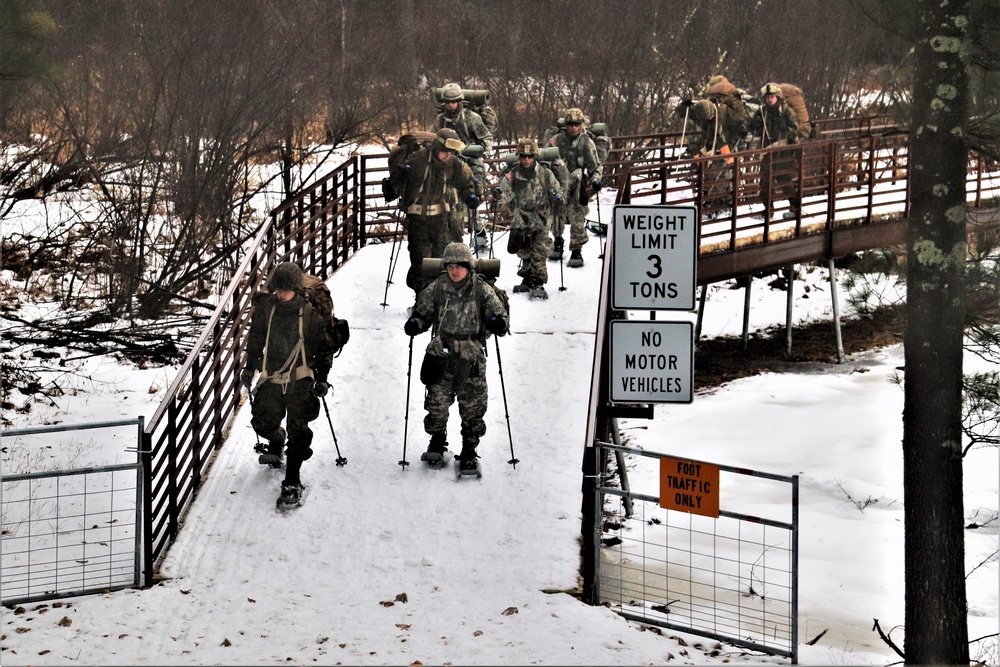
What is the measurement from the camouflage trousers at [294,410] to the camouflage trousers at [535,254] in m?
4.91

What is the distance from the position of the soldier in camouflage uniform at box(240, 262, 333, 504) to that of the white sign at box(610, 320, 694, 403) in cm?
231

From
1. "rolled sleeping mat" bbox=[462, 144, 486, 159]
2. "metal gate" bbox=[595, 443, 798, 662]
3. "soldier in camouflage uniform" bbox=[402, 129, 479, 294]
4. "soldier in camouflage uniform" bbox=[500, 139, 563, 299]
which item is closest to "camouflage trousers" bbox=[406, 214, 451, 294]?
"soldier in camouflage uniform" bbox=[402, 129, 479, 294]

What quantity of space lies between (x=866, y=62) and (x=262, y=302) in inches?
794

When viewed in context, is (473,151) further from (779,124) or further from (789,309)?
(789,309)

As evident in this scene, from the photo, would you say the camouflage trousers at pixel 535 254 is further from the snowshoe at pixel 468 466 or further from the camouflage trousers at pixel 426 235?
the snowshoe at pixel 468 466

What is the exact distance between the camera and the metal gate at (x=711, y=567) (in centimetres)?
970

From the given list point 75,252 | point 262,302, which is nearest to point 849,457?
point 262,302

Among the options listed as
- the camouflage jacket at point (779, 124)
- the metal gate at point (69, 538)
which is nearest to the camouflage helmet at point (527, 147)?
the metal gate at point (69, 538)

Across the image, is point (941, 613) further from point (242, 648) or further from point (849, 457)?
point (849, 457)

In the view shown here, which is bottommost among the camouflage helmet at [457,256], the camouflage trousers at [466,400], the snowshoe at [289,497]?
the snowshoe at [289,497]

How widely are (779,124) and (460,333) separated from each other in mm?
11473

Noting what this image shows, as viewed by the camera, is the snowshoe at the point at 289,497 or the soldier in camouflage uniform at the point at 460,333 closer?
the snowshoe at the point at 289,497

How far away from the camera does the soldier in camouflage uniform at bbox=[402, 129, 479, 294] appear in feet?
46.5

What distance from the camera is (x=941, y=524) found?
34.1ft
